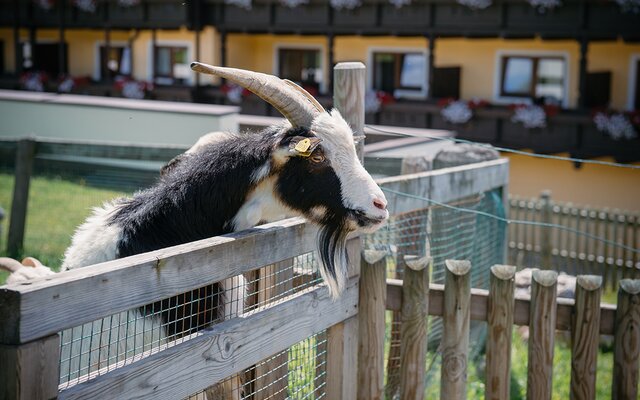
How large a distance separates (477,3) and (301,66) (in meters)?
6.43

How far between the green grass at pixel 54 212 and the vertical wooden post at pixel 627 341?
615 cm

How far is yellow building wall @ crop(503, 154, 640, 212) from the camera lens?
61.7ft

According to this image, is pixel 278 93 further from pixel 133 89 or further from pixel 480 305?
pixel 133 89

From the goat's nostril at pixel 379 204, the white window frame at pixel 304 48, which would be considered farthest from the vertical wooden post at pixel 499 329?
the white window frame at pixel 304 48

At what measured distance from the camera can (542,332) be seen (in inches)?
177

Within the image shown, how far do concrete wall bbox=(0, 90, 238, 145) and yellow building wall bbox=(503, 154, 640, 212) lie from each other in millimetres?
8789

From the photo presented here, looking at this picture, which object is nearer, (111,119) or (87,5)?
(111,119)

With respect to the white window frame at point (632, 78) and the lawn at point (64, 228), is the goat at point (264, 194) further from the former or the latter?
the white window frame at point (632, 78)

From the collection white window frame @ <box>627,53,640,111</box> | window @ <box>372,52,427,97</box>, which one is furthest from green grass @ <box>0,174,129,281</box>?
window @ <box>372,52,427,97</box>

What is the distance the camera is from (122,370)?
9.07 feet

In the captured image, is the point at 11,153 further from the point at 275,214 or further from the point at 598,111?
the point at 598,111

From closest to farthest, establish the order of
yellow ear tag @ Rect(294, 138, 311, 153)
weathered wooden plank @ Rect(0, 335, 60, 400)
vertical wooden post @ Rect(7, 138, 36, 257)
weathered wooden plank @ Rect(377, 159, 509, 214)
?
weathered wooden plank @ Rect(0, 335, 60, 400), yellow ear tag @ Rect(294, 138, 311, 153), weathered wooden plank @ Rect(377, 159, 509, 214), vertical wooden post @ Rect(7, 138, 36, 257)

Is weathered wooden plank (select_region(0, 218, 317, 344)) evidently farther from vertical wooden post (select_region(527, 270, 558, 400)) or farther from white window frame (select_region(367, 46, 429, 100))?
white window frame (select_region(367, 46, 429, 100))

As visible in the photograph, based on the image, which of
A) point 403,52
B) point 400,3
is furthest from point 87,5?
point 400,3
